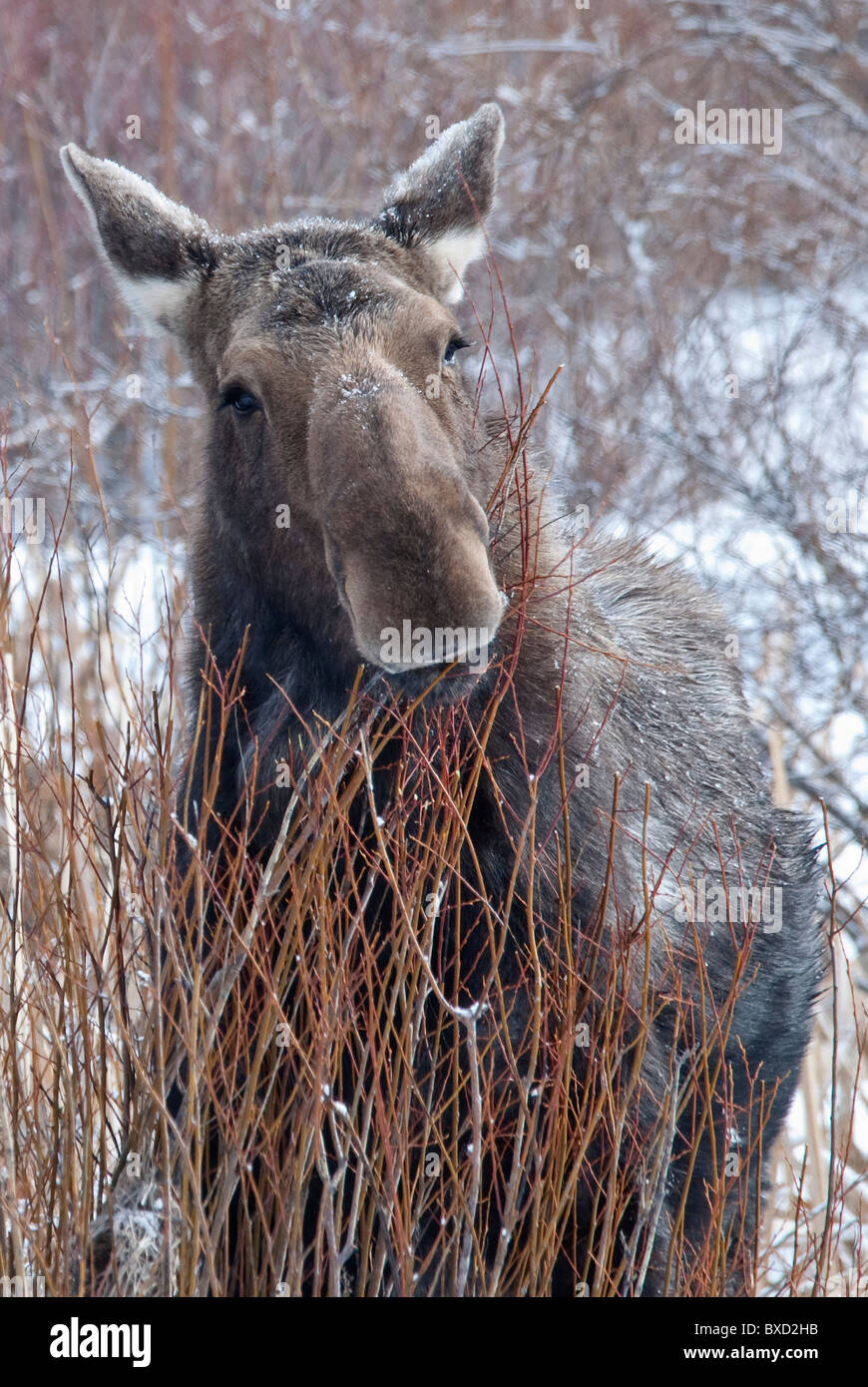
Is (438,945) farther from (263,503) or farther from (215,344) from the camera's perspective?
(215,344)

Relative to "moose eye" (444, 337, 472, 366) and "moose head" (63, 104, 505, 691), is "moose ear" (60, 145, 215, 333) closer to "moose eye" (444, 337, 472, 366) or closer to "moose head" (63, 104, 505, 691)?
"moose head" (63, 104, 505, 691)

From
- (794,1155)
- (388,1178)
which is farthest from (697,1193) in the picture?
(794,1155)

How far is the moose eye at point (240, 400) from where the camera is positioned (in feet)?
11.9

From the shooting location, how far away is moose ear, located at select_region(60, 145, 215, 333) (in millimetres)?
4023

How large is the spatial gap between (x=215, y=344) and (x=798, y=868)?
287cm

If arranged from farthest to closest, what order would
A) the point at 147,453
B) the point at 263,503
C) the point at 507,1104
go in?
the point at 147,453
the point at 263,503
the point at 507,1104

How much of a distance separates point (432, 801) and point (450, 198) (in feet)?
6.85

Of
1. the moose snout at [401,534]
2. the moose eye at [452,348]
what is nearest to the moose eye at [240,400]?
the moose snout at [401,534]

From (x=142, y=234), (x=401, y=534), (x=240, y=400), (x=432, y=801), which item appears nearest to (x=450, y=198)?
(x=142, y=234)

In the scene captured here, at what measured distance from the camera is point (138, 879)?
9.90 feet

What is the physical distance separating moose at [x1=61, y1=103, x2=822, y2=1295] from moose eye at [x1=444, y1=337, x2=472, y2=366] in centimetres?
4

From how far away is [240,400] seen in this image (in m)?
3.63

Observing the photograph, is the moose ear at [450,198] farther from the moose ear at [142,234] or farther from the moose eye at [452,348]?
the moose ear at [142,234]

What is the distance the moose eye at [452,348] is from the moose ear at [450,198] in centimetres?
44
